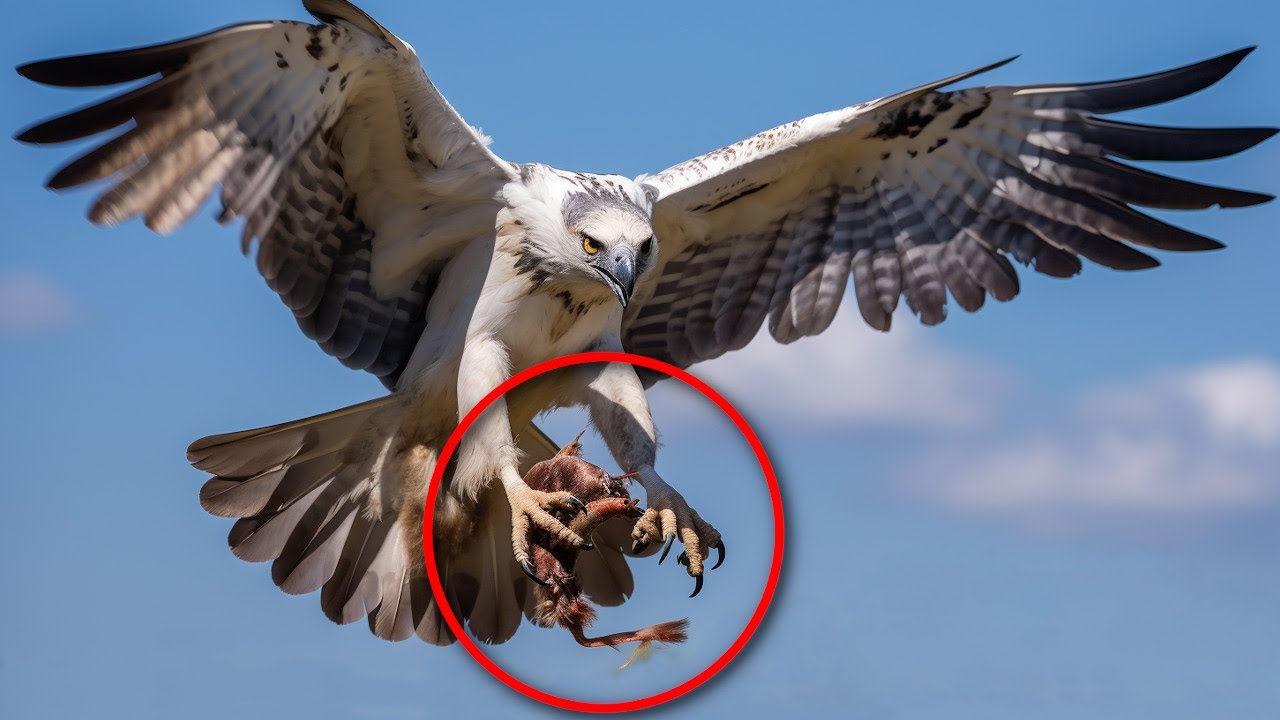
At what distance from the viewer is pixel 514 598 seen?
7559 millimetres

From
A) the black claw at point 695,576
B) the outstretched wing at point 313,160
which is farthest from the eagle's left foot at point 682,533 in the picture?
the outstretched wing at point 313,160

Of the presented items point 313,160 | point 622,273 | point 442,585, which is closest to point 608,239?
point 622,273

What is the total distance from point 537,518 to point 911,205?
310 cm

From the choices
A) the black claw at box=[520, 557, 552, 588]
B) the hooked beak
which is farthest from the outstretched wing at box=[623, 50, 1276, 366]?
the black claw at box=[520, 557, 552, 588]

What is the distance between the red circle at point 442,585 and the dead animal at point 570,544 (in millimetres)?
268

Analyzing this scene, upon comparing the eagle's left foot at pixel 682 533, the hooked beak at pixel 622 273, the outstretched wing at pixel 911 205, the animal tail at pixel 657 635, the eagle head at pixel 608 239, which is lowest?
the animal tail at pixel 657 635

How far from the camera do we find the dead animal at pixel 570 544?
242 inches

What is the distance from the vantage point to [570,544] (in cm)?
632

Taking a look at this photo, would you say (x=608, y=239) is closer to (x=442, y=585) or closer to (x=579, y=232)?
(x=579, y=232)

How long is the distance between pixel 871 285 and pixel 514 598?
2.57 metres

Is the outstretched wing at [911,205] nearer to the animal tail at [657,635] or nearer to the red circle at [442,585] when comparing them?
the red circle at [442,585]

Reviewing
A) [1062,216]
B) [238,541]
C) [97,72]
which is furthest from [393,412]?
[1062,216]

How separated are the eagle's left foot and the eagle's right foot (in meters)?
0.26

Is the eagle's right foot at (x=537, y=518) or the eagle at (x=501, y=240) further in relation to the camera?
the eagle at (x=501, y=240)
